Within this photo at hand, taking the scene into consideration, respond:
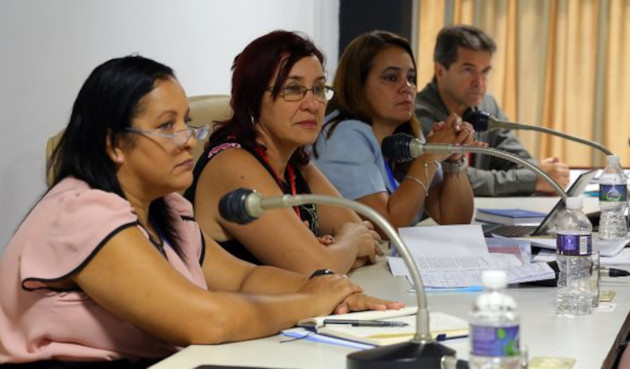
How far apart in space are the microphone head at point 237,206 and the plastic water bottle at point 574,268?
776 mm

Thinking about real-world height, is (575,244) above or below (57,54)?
below

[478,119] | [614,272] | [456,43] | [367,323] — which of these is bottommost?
[614,272]

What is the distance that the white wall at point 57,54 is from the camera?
9.41 ft

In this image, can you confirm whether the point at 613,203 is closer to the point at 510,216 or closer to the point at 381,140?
the point at 510,216

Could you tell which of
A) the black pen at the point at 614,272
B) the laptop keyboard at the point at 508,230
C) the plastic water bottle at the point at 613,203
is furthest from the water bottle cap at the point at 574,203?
the plastic water bottle at the point at 613,203

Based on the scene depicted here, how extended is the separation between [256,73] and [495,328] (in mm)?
1488

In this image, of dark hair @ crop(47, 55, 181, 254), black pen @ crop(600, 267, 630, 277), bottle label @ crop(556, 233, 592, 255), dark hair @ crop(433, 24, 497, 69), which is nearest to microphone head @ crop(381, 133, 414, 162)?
black pen @ crop(600, 267, 630, 277)

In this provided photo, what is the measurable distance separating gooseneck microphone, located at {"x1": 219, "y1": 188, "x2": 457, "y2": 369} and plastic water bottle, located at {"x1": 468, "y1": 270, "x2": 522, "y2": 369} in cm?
20

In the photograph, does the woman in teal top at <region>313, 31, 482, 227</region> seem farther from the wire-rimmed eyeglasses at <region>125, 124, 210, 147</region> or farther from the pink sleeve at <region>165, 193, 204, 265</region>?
the wire-rimmed eyeglasses at <region>125, 124, 210, 147</region>

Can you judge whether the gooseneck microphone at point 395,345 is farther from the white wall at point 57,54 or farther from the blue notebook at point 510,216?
the blue notebook at point 510,216

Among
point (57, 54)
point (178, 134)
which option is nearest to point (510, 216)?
point (57, 54)

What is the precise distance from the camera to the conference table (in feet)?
5.55

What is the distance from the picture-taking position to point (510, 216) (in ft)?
11.5

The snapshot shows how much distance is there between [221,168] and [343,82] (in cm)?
100
